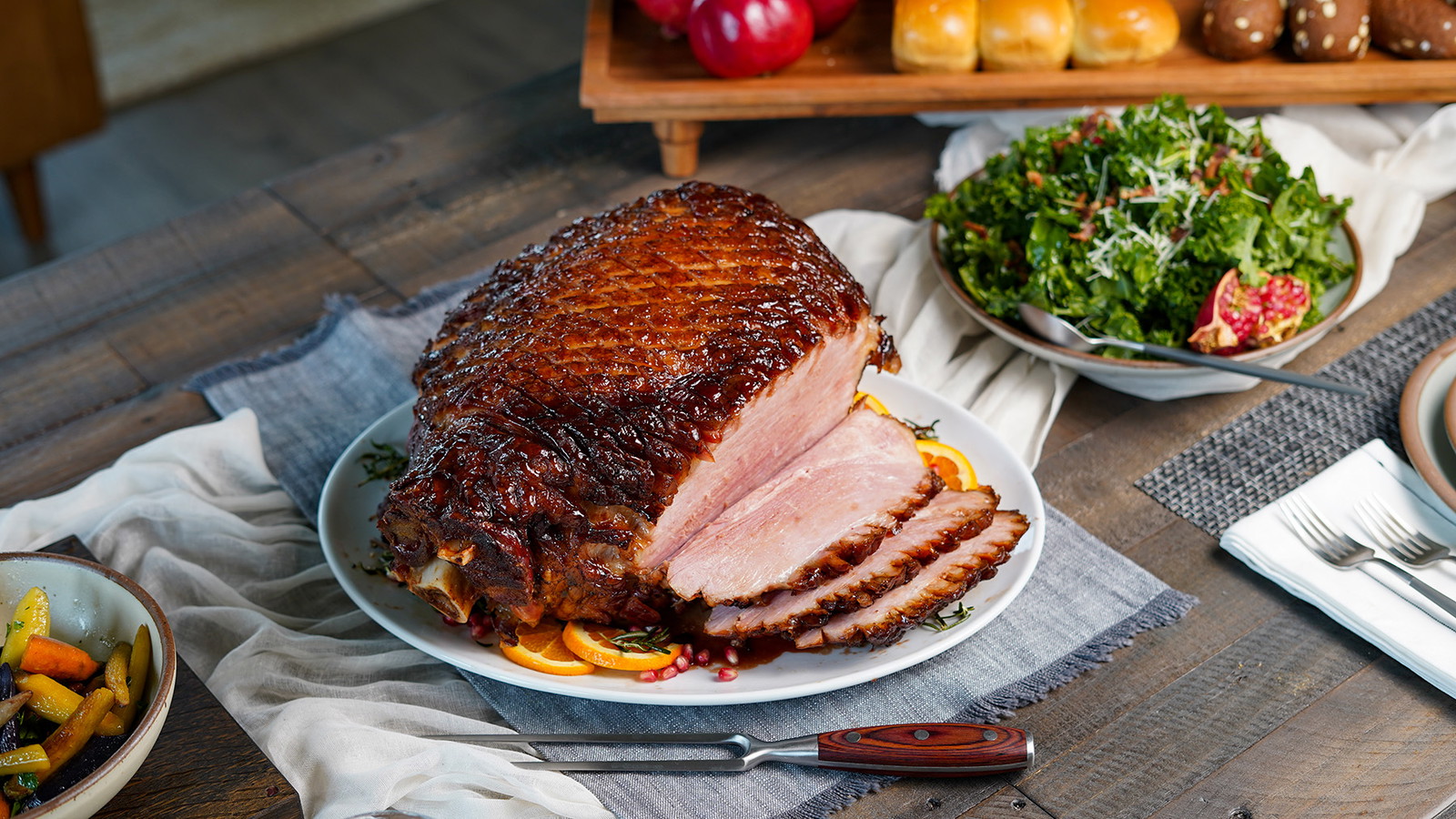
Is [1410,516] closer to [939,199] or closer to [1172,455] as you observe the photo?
[1172,455]

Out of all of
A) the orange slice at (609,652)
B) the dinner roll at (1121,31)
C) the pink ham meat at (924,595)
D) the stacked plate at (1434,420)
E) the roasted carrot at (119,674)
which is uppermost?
the dinner roll at (1121,31)

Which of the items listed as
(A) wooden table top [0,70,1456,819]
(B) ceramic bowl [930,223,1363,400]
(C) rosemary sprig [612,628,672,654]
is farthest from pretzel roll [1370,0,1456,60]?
(C) rosemary sprig [612,628,672,654]

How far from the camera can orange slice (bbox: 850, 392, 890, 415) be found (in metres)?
2.16

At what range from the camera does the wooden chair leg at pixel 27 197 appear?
5.54 m

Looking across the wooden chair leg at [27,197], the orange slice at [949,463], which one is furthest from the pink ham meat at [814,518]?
the wooden chair leg at [27,197]

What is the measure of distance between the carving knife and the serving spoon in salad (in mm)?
854

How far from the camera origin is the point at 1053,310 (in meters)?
2.39

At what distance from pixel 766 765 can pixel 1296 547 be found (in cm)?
97

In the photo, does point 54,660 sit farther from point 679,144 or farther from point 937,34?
point 937,34

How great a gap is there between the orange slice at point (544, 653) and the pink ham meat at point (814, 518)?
193mm

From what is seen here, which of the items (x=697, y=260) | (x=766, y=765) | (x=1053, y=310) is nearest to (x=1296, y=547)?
(x=1053, y=310)

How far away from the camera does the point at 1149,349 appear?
228 centimetres

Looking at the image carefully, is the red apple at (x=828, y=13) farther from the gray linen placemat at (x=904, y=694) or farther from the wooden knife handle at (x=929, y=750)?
the wooden knife handle at (x=929, y=750)

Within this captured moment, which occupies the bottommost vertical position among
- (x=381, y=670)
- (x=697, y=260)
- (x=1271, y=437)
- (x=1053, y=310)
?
(x=381, y=670)
